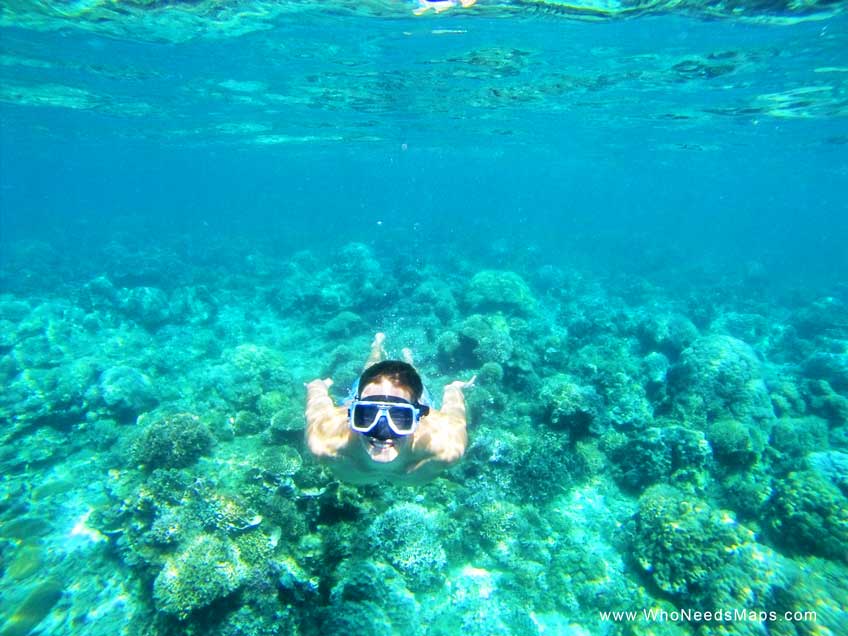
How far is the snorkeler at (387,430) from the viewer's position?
3398mm

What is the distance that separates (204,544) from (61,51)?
21.1 metres

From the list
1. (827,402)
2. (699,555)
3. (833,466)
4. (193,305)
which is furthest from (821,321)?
(193,305)

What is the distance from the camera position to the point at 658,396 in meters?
11.0

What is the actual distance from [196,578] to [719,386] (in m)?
11.4

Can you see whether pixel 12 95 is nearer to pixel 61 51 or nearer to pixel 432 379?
pixel 61 51

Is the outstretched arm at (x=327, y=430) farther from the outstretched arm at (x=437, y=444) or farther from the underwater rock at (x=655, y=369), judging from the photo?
the underwater rock at (x=655, y=369)

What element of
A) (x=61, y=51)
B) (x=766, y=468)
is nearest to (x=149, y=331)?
(x=61, y=51)

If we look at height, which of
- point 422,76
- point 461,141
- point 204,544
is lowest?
point 461,141

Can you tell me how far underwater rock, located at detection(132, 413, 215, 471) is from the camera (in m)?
7.09

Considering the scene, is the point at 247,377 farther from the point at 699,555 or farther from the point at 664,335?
the point at 664,335

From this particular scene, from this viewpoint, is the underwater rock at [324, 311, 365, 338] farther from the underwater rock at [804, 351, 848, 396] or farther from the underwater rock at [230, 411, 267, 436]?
the underwater rock at [804, 351, 848, 396]

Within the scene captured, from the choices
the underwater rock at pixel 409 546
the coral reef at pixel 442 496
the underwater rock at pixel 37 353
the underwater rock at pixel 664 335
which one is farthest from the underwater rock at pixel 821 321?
the underwater rock at pixel 37 353

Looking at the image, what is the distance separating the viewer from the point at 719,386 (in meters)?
10.3

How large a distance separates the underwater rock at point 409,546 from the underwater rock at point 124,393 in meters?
8.05
